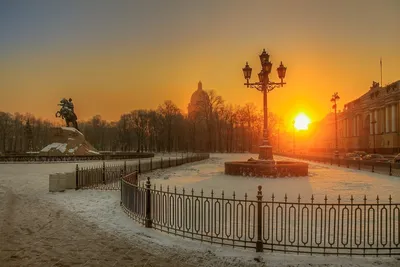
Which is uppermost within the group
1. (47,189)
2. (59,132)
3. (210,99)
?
(210,99)

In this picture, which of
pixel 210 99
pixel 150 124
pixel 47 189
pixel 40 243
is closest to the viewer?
pixel 40 243

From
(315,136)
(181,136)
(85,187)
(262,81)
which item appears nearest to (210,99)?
(181,136)

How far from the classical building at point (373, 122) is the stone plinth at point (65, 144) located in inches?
2109

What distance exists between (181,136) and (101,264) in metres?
94.8

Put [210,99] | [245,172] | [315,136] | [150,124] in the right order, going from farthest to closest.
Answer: [315,136] → [150,124] → [210,99] → [245,172]

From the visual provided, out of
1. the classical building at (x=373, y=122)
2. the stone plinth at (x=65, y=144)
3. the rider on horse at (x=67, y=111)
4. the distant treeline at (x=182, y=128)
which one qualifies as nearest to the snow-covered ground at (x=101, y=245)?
the stone plinth at (x=65, y=144)

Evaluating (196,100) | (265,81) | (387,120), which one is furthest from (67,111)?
(196,100)

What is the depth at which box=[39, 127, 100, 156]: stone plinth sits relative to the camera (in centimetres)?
5178

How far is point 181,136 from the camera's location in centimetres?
10194

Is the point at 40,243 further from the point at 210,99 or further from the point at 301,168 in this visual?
the point at 210,99

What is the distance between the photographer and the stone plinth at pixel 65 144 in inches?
2039

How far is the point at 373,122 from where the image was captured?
6744cm

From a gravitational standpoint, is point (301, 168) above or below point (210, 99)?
below

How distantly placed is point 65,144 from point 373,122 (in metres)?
55.6
